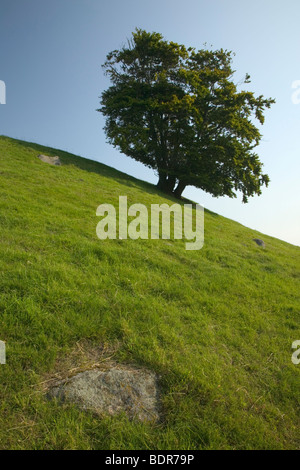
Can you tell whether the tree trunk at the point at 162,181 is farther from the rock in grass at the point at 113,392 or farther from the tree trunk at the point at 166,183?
the rock in grass at the point at 113,392

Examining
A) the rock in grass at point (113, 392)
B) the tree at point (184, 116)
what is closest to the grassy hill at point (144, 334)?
the rock in grass at point (113, 392)

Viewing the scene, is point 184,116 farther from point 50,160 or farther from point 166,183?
point 50,160

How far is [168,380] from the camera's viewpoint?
3.71 metres

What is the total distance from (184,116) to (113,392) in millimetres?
26830

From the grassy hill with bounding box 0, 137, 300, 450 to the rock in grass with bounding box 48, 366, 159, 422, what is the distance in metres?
0.12

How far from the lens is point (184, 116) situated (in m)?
25.4

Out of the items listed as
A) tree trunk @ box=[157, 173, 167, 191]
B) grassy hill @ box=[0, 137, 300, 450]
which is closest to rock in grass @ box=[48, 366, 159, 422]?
grassy hill @ box=[0, 137, 300, 450]

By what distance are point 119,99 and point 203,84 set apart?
9.27 meters

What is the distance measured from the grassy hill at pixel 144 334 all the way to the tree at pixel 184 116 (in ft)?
59.7

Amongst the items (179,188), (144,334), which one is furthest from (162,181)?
(144,334)

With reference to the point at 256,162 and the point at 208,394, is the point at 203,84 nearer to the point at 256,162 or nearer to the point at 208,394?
the point at 256,162

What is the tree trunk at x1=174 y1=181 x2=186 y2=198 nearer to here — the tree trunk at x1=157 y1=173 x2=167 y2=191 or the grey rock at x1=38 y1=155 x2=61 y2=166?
the tree trunk at x1=157 y1=173 x2=167 y2=191

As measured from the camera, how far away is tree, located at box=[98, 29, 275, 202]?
80.4 ft
